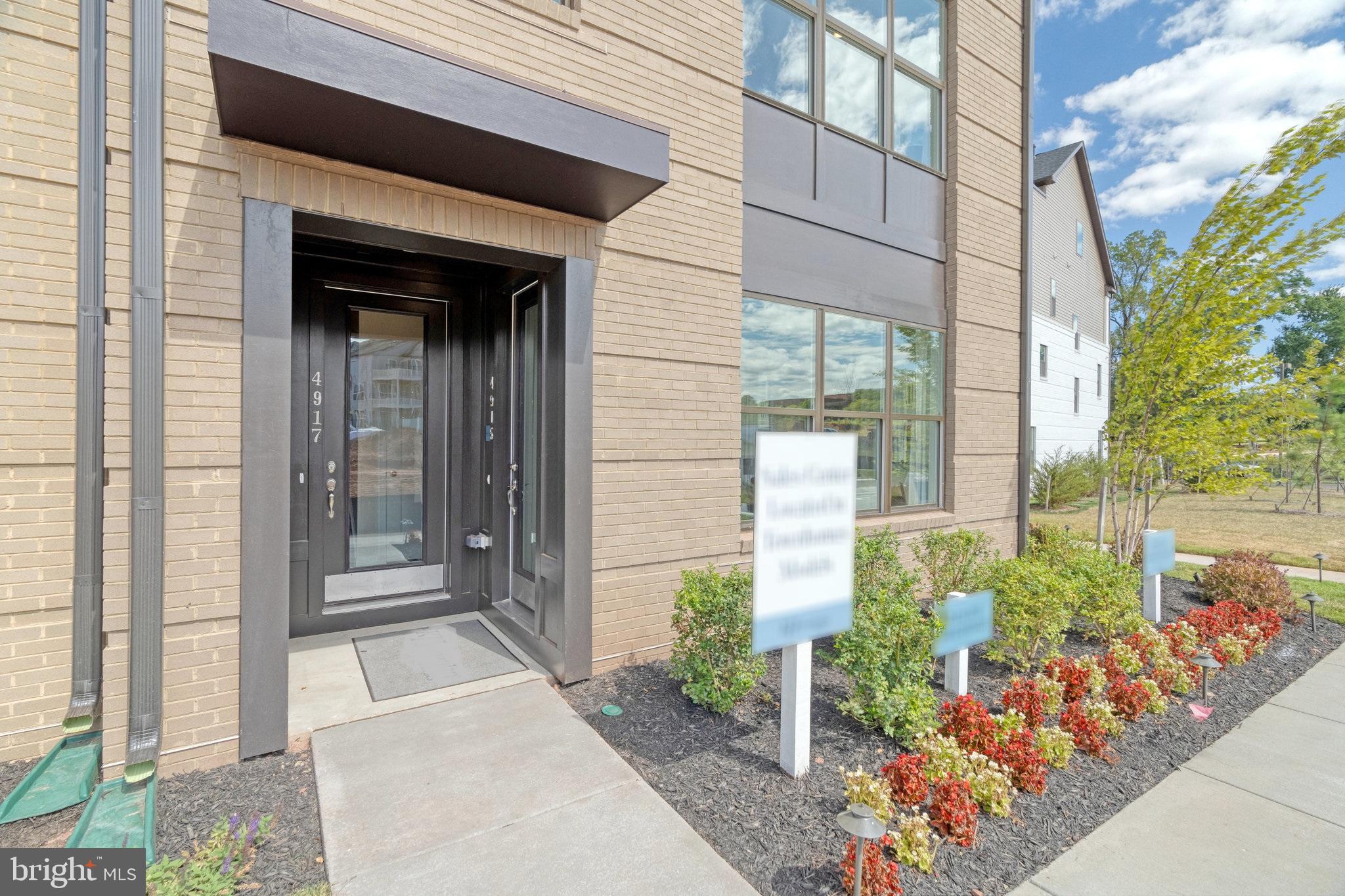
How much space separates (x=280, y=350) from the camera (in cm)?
308

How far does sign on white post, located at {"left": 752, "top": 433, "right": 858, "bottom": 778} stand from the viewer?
268 cm

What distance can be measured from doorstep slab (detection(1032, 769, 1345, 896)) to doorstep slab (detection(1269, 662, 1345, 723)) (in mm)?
1752

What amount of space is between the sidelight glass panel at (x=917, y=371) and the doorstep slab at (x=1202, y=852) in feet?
13.8

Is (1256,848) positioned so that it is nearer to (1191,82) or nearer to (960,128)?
(960,128)

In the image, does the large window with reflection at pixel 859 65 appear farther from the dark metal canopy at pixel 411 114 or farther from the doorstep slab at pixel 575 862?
the doorstep slab at pixel 575 862

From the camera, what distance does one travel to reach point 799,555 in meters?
Answer: 2.80

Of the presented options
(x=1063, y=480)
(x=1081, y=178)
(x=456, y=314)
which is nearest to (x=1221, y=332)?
(x=456, y=314)

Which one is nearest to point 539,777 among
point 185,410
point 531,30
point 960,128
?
point 185,410

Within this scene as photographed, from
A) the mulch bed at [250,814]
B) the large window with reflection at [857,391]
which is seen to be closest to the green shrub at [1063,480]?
the large window with reflection at [857,391]

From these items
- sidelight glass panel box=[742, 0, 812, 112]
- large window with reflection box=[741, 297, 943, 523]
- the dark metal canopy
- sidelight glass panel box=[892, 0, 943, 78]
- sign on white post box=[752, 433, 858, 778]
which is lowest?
sign on white post box=[752, 433, 858, 778]

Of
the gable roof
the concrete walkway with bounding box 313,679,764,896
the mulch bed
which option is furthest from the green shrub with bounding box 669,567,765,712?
the gable roof

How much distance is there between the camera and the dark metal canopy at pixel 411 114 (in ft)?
8.17

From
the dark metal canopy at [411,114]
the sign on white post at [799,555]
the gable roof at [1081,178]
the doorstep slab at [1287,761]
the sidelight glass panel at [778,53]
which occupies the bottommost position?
the doorstep slab at [1287,761]

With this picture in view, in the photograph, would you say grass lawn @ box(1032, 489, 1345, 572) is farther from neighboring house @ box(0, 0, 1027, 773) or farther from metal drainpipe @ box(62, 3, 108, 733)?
metal drainpipe @ box(62, 3, 108, 733)
